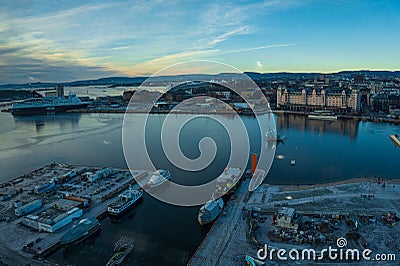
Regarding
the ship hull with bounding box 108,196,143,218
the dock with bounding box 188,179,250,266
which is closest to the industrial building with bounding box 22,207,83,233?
the ship hull with bounding box 108,196,143,218

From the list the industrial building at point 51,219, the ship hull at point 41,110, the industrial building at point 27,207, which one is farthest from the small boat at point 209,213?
the ship hull at point 41,110

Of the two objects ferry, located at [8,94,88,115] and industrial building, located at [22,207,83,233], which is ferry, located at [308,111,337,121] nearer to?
industrial building, located at [22,207,83,233]

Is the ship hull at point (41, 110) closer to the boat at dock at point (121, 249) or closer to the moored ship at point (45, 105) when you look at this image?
the moored ship at point (45, 105)

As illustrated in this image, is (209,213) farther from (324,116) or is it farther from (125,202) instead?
(324,116)

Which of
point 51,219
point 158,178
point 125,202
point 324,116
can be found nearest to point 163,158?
point 158,178

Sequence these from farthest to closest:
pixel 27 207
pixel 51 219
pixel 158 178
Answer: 1. pixel 158 178
2. pixel 27 207
3. pixel 51 219
